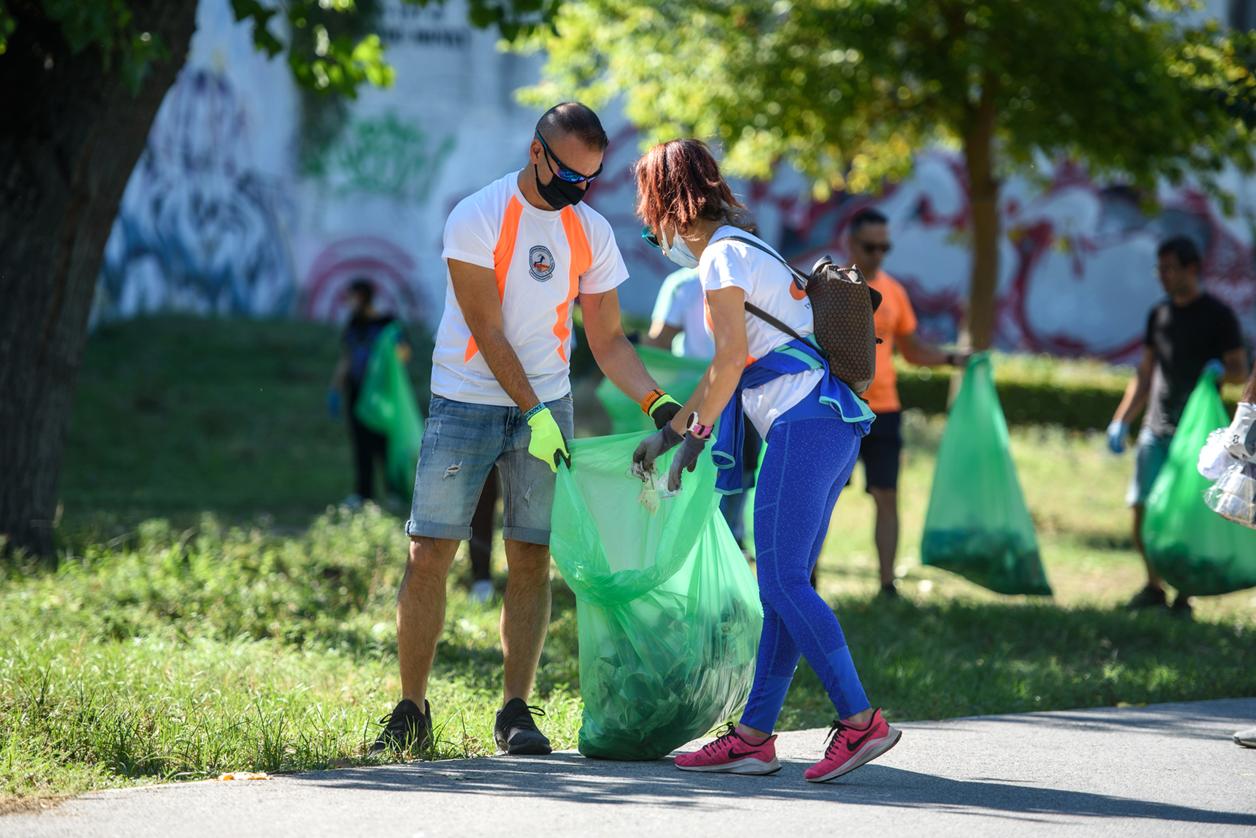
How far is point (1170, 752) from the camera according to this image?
4887mm

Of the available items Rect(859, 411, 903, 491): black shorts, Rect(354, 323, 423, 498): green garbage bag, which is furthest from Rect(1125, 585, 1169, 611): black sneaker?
Rect(354, 323, 423, 498): green garbage bag

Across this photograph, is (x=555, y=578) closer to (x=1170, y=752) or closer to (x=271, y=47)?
(x=271, y=47)

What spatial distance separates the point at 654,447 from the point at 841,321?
2.08 ft

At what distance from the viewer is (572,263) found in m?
4.65

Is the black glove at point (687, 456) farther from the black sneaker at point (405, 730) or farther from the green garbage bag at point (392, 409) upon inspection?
the green garbage bag at point (392, 409)

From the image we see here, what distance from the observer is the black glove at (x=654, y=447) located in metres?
4.33

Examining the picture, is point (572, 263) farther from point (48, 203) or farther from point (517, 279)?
point (48, 203)

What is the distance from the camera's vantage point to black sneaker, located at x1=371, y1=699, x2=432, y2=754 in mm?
4496

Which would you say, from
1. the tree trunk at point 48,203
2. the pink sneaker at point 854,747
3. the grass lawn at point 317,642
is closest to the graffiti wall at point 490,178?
the grass lawn at point 317,642

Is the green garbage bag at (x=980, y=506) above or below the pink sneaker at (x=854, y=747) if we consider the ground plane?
above

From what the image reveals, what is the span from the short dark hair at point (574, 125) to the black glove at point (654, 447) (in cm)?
85

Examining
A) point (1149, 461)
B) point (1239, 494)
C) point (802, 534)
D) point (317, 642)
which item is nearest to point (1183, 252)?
point (1149, 461)

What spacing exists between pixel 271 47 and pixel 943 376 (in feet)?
36.5

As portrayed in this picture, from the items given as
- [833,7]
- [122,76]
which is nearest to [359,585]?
[122,76]
